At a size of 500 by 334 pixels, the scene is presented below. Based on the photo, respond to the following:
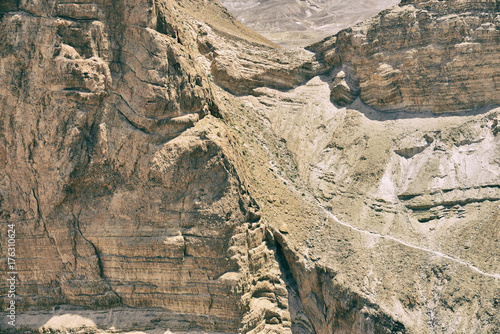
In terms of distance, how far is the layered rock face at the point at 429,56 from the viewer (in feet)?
88.9

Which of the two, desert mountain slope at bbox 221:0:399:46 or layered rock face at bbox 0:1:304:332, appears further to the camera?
desert mountain slope at bbox 221:0:399:46

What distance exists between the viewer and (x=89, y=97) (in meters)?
19.9

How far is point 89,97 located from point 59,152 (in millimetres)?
2648

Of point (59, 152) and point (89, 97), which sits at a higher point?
point (89, 97)

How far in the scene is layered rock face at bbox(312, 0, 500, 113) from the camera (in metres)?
27.1

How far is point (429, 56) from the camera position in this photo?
91.5 ft

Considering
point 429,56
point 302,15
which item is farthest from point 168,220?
point 302,15

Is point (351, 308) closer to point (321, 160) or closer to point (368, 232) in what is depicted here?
point (368, 232)

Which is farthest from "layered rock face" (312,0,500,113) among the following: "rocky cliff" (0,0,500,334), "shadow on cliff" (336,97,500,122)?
"rocky cliff" (0,0,500,334)

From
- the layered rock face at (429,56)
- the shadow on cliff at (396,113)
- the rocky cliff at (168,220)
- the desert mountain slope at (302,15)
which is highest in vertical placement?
the desert mountain slope at (302,15)

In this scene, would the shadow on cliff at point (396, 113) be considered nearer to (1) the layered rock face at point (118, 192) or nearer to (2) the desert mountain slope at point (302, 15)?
(1) the layered rock face at point (118, 192)

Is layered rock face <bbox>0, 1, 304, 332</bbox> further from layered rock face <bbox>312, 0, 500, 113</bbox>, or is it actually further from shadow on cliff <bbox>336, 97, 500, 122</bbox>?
layered rock face <bbox>312, 0, 500, 113</bbox>

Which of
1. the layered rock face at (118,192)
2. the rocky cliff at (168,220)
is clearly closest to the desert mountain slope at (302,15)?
the rocky cliff at (168,220)

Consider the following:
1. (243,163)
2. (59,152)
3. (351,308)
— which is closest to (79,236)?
(59,152)
